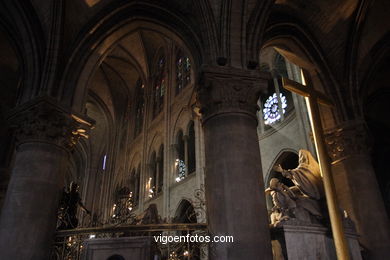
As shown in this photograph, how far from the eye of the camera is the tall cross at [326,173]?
4.72 m

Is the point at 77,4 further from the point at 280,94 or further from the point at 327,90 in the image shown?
the point at 280,94

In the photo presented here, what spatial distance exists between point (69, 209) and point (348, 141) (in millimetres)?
6252

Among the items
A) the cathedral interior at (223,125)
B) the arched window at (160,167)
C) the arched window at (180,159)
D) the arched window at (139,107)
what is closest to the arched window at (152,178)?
the arched window at (160,167)

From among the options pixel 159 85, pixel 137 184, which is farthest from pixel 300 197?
pixel 159 85

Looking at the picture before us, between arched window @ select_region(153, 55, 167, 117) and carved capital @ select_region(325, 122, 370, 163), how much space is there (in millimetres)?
10848

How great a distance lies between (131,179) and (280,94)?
31.9ft

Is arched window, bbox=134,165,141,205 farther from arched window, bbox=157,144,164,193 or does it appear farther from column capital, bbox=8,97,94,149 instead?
column capital, bbox=8,97,94,149

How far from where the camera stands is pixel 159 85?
19.0 meters

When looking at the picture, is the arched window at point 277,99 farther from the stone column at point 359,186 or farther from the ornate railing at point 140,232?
the ornate railing at point 140,232

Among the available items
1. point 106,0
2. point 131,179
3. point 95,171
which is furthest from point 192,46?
point 95,171

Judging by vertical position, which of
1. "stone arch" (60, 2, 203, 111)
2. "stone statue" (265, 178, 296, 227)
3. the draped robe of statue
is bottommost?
"stone statue" (265, 178, 296, 227)

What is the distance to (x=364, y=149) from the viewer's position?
8188mm

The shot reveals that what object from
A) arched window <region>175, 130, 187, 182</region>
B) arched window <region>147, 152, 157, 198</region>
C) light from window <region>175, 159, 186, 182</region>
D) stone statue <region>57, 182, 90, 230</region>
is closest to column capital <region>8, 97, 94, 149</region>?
stone statue <region>57, 182, 90, 230</region>

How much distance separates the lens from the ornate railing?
17.0ft
